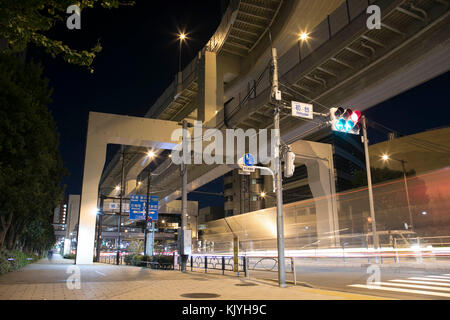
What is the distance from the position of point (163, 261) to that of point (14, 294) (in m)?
13.4

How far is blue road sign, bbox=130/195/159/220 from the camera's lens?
87.1 ft

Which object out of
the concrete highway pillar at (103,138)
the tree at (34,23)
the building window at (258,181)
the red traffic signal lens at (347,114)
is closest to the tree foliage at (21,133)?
the concrete highway pillar at (103,138)

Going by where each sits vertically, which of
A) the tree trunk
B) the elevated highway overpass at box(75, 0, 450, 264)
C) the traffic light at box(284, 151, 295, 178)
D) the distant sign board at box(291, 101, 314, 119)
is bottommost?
the tree trunk

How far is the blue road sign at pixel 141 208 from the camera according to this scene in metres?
26.5

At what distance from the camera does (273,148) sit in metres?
11.6

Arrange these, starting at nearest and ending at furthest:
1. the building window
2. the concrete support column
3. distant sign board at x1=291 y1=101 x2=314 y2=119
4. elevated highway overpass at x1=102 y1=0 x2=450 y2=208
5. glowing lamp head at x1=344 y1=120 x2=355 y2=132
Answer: elevated highway overpass at x1=102 y1=0 x2=450 y2=208
glowing lamp head at x1=344 y1=120 x2=355 y2=132
distant sign board at x1=291 y1=101 x2=314 y2=119
the concrete support column
the building window

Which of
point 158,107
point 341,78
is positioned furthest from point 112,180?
point 341,78

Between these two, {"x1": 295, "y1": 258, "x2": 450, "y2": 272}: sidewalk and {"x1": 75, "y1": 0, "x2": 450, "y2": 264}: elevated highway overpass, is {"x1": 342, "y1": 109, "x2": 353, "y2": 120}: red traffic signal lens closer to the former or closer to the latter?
{"x1": 75, "y1": 0, "x2": 450, "y2": 264}: elevated highway overpass

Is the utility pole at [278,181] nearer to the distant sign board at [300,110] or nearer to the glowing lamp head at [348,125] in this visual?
the distant sign board at [300,110]

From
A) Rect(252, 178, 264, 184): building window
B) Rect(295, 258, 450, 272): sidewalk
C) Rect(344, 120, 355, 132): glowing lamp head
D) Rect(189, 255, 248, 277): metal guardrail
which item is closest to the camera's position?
Rect(344, 120, 355, 132): glowing lamp head

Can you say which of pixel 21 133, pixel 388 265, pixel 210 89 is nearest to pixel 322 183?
pixel 388 265

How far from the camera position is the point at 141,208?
27.1 metres

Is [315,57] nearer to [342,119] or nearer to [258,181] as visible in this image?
[342,119]

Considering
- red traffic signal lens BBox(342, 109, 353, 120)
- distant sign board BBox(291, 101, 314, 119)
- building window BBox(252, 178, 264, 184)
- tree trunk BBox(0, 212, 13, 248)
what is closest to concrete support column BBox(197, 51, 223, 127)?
distant sign board BBox(291, 101, 314, 119)
